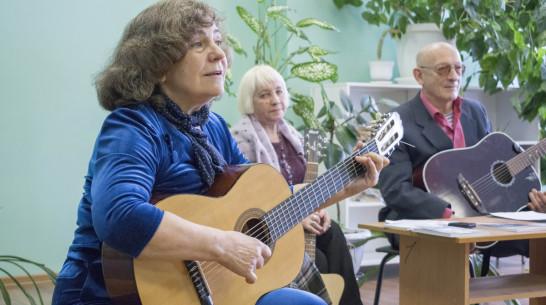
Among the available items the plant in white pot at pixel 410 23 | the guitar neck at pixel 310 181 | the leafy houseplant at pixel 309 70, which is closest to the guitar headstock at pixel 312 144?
the guitar neck at pixel 310 181

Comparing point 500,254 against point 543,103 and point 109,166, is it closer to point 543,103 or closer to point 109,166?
point 543,103

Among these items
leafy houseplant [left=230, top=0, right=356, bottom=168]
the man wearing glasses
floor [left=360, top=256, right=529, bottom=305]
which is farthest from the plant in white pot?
floor [left=360, top=256, right=529, bottom=305]

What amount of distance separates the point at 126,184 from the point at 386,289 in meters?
3.39

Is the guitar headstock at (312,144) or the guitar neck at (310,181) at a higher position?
the guitar headstock at (312,144)

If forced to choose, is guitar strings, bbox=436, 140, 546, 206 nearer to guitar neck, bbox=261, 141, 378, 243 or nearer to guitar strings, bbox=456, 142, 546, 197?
guitar strings, bbox=456, 142, 546, 197

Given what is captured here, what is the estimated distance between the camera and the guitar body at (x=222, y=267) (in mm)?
1495

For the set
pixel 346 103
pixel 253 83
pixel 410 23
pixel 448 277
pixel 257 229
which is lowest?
pixel 448 277

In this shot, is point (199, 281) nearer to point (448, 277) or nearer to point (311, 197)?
point (311, 197)

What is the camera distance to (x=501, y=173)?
3.19 meters

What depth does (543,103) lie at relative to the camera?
14.9 feet

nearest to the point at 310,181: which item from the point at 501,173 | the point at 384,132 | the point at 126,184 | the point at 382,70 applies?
the point at 384,132

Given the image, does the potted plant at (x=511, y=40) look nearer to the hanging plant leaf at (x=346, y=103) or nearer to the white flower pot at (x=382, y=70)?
the white flower pot at (x=382, y=70)

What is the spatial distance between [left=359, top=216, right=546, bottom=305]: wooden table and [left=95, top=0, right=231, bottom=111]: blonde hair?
114 centimetres

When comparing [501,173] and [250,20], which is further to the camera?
[250,20]
